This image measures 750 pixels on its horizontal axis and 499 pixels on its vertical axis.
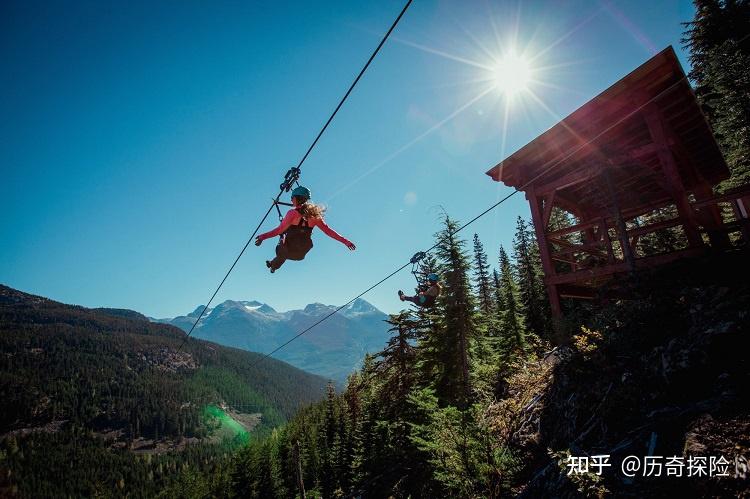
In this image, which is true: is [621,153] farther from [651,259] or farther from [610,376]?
[610,376]

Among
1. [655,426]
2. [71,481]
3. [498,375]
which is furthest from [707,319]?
[71,481]

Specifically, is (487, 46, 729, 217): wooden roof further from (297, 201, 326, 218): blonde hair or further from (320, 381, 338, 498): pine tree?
(320, 381, 338, 498): pine tree

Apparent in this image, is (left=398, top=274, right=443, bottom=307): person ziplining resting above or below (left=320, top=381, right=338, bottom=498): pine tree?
above

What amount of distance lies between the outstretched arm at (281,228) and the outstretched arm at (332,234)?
528 millimetres

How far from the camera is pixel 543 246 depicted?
10.9 m

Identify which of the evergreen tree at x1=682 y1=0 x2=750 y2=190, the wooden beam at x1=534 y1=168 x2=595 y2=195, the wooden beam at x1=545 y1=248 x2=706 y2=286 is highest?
the evergreen tree at x1=682 y1=0 x2=750 y2=190

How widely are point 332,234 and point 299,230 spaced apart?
78 cm

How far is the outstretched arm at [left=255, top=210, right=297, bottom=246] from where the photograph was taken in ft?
22.2

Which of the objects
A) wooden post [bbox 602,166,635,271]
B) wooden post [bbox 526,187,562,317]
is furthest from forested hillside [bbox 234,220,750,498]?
wooden post [bbox 526,187,562,317]

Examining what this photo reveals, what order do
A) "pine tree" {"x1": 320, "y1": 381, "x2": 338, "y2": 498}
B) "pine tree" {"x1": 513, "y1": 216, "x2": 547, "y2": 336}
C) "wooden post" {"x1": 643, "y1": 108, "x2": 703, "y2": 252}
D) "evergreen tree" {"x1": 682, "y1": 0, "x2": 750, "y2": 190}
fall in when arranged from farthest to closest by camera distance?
"pine tree" {"x1": 320, "y1": 381, "x2": 338, "y2": 498} < "pine tree" {"x1": 513, "y1": 216, "x2": 547, "y2": 336} < "evergreen tree" {"x1": 682, "y1": 0, "x2": 750, "y2": 190} < "wooden post" {"x1": 643, "y1": 108, "x2": 703, "y2": 252}

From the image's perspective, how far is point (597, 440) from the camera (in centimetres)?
506

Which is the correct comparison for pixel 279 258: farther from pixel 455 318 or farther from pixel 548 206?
pixel 455 318

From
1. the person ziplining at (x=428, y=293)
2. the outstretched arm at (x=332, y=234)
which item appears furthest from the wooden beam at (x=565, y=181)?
the outstretched arm at (x=332, y=234)

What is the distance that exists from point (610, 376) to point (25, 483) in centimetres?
20102
